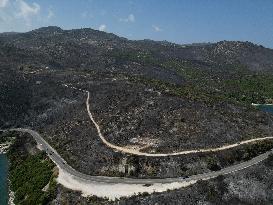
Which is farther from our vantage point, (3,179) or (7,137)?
(7,137)

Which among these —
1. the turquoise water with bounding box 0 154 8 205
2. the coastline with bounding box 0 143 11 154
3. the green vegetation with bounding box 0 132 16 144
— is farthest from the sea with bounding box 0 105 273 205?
the green vegetation with bounding box 0 132 16 144

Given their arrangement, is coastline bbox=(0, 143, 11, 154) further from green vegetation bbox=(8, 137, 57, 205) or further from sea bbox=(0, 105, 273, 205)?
green vegetation bbox=(8, 137, 57, 205)

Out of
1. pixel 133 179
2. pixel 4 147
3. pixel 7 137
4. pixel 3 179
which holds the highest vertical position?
pixel 133 179

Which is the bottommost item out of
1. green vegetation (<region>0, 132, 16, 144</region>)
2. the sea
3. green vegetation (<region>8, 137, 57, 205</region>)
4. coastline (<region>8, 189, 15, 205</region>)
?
the sea

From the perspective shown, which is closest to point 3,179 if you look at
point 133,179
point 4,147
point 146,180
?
point 4,147

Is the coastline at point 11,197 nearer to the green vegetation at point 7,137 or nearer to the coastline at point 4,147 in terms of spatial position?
the coastline at point 4,147

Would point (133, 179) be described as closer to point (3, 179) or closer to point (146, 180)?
point (146, 180)
